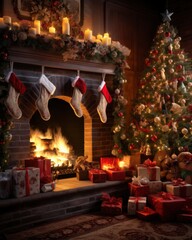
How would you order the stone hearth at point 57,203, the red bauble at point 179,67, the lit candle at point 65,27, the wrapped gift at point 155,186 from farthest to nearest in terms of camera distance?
the red bauble at point 179,67 < the lit candle at point 65,27 < the wrapped gift at point 155,186 < the stone hearth at point 57,203

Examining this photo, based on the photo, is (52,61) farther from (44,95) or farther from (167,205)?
(167,205)

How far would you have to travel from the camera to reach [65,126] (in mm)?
4758

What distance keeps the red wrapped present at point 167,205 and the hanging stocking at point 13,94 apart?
197 cm

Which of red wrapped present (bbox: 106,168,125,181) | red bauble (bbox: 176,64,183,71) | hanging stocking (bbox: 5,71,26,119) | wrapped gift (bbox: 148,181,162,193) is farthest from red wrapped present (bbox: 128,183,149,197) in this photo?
red bauble (bbox: 176,64,183,71)

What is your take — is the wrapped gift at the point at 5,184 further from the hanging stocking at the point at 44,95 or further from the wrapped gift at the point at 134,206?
the wrapped gift at the point at 134,206

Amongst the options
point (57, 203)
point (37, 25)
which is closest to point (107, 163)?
point (57, 203)

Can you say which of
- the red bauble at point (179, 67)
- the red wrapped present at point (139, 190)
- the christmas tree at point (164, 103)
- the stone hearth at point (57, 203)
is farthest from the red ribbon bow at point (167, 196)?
the red bauble at point (179, 67)

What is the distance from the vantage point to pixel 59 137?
468 cm

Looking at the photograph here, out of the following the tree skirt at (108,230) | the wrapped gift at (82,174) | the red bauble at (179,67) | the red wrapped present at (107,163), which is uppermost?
the red bauble at (179,67)

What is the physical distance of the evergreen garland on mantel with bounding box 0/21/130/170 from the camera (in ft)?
11.6

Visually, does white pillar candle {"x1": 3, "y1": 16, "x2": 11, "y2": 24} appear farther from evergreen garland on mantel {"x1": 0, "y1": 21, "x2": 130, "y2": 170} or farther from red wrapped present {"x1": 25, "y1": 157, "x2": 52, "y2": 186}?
red wrapped present {"x1": 25, "y1": 157, "x2": 52, "y2": 186}

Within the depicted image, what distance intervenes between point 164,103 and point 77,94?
1608mm

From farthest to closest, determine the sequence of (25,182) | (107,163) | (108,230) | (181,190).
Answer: (107,163)
(181,190)
(25,182)
(108,230)

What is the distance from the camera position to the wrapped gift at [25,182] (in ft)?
10.9
